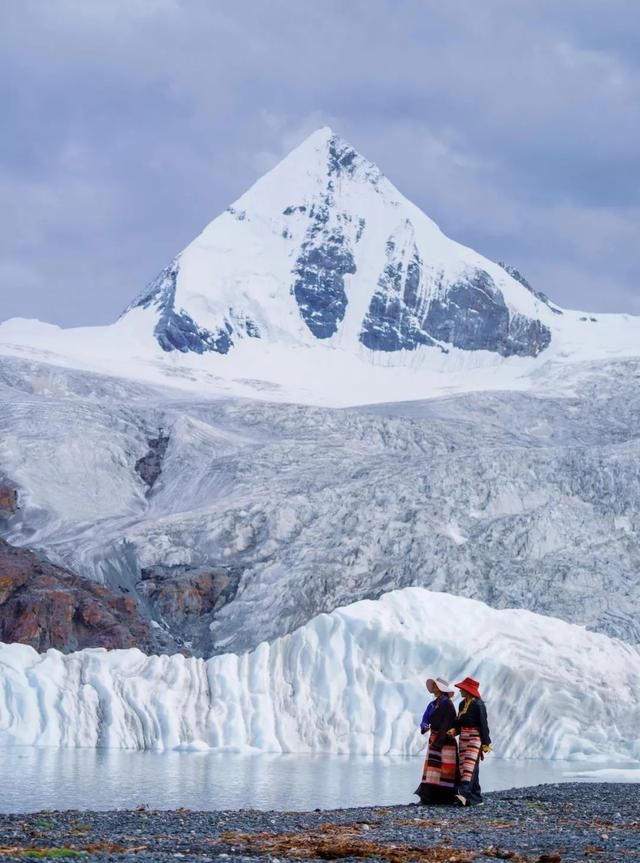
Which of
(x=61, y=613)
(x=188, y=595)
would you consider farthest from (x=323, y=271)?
(x=61, y=613)

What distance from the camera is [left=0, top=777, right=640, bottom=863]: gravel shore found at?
7281mm

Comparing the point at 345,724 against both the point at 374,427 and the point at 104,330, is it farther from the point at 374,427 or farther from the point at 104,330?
the point at 104,330

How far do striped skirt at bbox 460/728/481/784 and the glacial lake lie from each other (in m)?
3.35

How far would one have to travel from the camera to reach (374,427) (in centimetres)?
6188

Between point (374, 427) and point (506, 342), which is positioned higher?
point (506, 342)

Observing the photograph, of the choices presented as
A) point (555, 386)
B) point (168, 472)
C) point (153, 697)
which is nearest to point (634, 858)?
point (153, 697)

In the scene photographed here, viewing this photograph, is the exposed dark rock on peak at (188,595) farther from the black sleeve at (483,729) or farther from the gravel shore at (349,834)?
the black sleeve at (483,729)

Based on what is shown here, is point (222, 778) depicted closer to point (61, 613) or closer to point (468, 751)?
point (468, 751)

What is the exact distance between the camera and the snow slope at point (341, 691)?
27.9 meters

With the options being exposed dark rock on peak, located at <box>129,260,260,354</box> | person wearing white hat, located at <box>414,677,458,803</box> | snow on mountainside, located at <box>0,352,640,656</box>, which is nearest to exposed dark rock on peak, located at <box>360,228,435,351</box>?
exposed dark rock on peak, located at <box>129,260,260,354</box>

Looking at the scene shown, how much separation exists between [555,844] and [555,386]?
67566 mm

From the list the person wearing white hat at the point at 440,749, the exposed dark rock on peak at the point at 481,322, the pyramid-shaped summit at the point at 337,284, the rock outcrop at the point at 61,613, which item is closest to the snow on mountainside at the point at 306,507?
the rock outcrop at the point at 61,613

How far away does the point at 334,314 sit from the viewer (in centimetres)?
11350

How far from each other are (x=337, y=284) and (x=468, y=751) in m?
108
